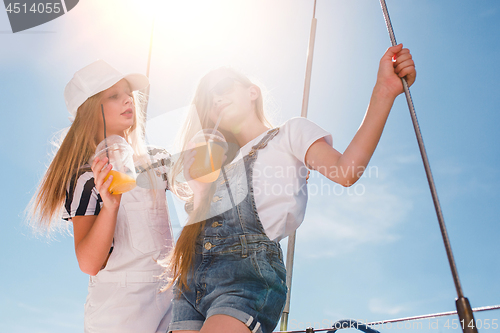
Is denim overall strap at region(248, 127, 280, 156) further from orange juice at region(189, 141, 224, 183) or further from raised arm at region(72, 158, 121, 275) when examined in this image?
raised arm at region(72, 158, 121, 275)

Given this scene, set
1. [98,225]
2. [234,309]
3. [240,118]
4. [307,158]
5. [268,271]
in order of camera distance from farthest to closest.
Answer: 1. [240,118]
2. [98,225]
3. [307,158]
4. [268,271]
5. [234,309]

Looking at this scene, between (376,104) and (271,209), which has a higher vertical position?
(376,104)

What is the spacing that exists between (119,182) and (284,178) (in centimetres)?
62

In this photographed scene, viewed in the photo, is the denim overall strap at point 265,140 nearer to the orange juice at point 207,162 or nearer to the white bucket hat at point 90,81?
the orange juice at point 207,162

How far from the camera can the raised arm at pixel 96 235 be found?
1.56 m

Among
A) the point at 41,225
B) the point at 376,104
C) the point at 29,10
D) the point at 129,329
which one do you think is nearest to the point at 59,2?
the point at 29,10

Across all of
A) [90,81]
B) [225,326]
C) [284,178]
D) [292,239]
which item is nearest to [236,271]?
[225,326]

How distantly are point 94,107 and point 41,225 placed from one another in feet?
2.04

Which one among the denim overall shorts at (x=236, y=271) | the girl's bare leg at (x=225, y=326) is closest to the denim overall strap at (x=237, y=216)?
the denim overall shorts at (x=236, y=271)

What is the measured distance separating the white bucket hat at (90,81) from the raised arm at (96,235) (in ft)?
2.00

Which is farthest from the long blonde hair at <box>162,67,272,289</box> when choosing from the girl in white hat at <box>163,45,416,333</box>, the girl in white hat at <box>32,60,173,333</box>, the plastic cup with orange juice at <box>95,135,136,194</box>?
the plastic cup with orange juice at <box>95,135,136,194</box>

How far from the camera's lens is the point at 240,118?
1.74 meters

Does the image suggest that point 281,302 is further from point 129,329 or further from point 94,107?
point 94,107

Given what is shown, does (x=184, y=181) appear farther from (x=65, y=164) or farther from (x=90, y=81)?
(x=90, y=81)
